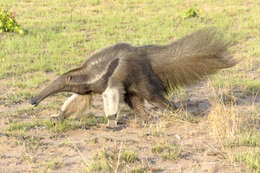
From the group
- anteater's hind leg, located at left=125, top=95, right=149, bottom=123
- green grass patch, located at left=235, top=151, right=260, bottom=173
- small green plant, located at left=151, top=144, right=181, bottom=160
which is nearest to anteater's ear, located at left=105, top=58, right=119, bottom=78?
anteater's hind leg, located at left=125, top=95, right=149, bottom=123

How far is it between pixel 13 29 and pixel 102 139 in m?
7.68

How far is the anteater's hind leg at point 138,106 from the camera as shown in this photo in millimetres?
6512

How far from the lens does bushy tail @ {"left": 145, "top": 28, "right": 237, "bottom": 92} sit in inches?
253

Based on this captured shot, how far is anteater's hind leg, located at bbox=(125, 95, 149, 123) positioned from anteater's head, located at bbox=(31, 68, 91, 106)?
683 mm

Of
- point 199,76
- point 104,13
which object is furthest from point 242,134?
point 104,13

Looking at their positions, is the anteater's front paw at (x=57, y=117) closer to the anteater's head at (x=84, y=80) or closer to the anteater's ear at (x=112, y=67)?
the anteater's head at (x=84, y=80)

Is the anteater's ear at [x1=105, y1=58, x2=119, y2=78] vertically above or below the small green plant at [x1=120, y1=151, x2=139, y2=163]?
above

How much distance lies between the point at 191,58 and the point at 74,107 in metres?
2.03

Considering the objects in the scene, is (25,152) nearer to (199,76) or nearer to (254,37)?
(199,76)

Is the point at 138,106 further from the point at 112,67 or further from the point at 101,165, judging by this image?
the point at 101,165

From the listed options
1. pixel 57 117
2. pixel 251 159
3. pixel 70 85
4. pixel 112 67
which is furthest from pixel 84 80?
pixel 251 159

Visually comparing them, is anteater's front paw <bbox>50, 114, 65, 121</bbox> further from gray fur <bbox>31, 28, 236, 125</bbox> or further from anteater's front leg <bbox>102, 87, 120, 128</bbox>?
anteater's front leg <bbox>102, 87, 120, 128</bbox>

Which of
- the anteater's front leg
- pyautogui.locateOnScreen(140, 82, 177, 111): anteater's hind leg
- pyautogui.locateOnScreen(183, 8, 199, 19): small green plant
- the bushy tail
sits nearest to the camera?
the anteater's front leg

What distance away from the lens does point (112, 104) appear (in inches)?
245
